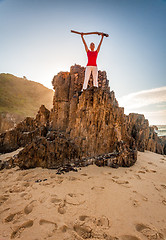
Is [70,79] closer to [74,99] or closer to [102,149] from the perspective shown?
[74,99]

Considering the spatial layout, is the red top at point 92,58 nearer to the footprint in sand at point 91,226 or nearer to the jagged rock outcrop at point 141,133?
the jagged rock outcrop at point 141,133

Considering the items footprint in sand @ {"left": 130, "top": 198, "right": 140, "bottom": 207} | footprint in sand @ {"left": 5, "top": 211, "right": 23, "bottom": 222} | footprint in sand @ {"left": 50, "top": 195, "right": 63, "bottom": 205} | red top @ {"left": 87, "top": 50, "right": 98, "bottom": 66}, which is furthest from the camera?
red top @ {"left": 87, "top": 50, "right": 98, "bottom": 66}

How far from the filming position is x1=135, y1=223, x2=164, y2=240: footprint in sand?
1655 millimetres

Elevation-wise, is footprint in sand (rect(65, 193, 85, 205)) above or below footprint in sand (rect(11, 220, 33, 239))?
above

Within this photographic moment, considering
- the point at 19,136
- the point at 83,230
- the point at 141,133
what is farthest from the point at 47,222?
the point at 141,133

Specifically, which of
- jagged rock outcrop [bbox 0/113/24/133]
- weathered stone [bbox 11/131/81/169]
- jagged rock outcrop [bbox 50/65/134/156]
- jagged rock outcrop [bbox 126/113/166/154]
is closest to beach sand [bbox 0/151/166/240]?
weathered stone [bbox 11/131/81/169]

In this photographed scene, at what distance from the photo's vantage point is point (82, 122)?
5234 millimetres

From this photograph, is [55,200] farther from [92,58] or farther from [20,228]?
[92,58]

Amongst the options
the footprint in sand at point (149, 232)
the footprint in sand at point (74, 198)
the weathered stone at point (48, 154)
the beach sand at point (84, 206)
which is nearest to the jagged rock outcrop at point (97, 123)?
the weathered stone at point (48, 154)

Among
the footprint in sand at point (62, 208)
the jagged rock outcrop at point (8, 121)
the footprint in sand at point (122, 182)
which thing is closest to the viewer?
the footprint in sand at point (62, 208)

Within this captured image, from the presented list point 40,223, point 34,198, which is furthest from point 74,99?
point 40,223

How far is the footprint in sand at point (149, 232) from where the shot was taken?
1655 mm

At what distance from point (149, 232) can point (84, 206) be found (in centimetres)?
121

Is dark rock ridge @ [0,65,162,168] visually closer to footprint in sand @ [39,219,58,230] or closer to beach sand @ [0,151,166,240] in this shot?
beach sand @ [0,151,166,240]
